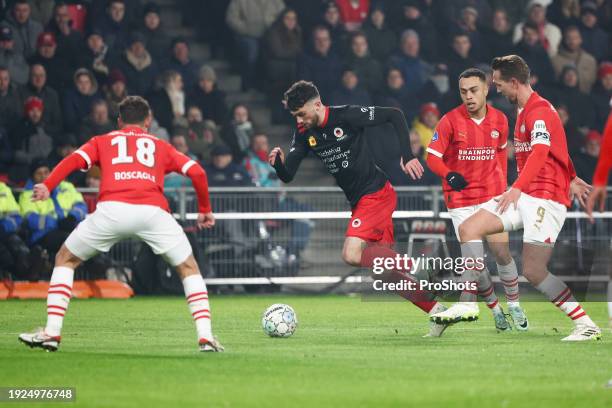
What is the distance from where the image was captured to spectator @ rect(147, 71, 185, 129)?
65.6ft

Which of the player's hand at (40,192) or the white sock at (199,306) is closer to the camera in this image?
the player's hand at (40,192)

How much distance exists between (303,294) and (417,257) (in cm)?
180

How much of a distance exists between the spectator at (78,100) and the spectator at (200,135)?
1.51m

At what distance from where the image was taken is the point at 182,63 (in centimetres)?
2084

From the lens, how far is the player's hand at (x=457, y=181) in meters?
11.7

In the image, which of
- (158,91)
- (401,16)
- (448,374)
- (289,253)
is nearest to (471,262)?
(448,374)

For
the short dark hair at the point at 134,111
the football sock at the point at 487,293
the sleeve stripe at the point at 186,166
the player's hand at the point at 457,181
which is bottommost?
the football sock at the point at 487,293

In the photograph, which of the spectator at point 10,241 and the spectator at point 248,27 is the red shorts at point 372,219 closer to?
the spectator at point 10,241

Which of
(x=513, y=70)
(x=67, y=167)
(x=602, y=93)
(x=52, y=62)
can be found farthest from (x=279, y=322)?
(x=602, y=93)

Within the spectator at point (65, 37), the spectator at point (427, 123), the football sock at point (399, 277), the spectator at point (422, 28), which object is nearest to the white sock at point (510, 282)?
the football sock at point (399, 277)

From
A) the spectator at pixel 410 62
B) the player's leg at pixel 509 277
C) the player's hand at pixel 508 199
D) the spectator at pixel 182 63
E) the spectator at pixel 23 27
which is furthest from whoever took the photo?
the spectator at pixel 410 62

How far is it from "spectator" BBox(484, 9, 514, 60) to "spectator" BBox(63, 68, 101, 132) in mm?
7261

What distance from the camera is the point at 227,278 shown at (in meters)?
18.6

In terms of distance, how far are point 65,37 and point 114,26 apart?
98cm
